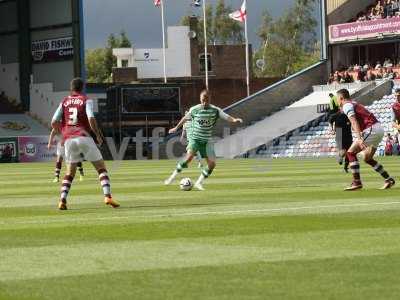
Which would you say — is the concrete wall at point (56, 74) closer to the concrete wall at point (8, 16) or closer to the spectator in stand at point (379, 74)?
the concrete wall at point (8, 16)

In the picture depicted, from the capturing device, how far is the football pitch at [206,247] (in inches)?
341

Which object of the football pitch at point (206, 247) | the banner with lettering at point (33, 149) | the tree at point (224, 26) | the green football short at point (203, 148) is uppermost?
the tree at point (224, 26)

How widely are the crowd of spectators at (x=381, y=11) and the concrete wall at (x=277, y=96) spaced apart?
160 inches

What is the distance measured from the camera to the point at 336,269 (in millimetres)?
9508

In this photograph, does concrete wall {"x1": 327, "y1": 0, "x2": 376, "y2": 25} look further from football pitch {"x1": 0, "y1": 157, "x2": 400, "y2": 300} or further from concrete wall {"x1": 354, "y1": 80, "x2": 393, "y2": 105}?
football pitch {"x1": 0, "y1": 157, "x2": 400, "y2": 300}

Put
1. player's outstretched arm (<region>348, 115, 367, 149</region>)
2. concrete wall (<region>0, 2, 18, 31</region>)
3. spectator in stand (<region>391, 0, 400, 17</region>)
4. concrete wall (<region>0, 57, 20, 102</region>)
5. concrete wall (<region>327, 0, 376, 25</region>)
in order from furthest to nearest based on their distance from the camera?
concrete wall (<region>0, 57, 20, 102</region>) → concrete wall (<region>0, 2, 18, 31</region>) → concrete wall (<region>327, 0, 376, 25</region>) → spectator in stand (<region>391, 0, 400, 17</region>) → player's outstretched arm (<region>348, 115, 367, 149</region>)

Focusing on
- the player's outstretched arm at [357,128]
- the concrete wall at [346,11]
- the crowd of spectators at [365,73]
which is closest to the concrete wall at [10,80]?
the crowd of spectators at [365,73]

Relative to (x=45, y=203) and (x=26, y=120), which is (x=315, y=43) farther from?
(x=45, y=203)

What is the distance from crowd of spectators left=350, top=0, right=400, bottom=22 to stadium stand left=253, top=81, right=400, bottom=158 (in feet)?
22.4

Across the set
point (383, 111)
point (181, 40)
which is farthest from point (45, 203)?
point (181, 40)

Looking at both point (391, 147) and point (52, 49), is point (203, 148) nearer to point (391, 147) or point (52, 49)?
point (391, 147)

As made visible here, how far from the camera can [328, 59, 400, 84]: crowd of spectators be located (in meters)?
64.6

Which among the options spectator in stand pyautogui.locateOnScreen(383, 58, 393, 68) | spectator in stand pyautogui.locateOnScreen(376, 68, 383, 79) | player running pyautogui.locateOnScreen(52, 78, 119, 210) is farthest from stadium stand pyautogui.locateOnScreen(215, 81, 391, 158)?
player running pyautogui.locateOnScreen(52, 78, 119, 210)

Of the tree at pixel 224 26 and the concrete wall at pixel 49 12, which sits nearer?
the concrete wall at pixel 49 12
